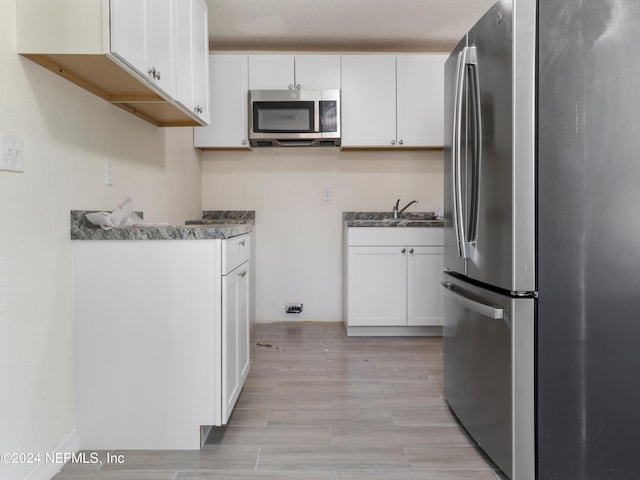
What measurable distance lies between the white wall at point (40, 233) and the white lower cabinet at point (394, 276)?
193 cm

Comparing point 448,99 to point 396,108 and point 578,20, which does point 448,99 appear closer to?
point 578,20

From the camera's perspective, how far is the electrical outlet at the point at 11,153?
4.57 ft

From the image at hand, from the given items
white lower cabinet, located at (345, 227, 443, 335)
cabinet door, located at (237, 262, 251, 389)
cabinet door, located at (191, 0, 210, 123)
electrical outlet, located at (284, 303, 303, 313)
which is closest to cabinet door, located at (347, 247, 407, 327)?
white lower cabinet, located at (345, 227, 443, 335)

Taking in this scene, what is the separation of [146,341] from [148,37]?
119 cm

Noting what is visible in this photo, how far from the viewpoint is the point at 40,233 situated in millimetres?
1596

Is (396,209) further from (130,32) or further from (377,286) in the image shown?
(130,32)

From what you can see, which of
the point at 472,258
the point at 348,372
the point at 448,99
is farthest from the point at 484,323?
the point at 348,372

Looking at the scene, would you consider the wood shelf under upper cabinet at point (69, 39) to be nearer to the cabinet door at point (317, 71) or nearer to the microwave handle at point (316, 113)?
the microwave handle at point (316, 113)

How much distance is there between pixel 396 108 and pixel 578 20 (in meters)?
2.24

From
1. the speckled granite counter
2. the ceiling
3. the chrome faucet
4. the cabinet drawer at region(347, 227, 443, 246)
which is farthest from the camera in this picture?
the speckled granite counter

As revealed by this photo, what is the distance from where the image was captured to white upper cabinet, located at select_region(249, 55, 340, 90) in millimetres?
3602

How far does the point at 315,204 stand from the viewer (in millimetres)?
4004

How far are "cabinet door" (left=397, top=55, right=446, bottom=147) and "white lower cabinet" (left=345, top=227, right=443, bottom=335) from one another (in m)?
0.76

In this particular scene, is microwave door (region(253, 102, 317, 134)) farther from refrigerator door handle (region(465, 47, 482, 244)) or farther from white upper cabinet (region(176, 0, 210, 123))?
refrigerator door handle (region(465, 47, 482, 244))
